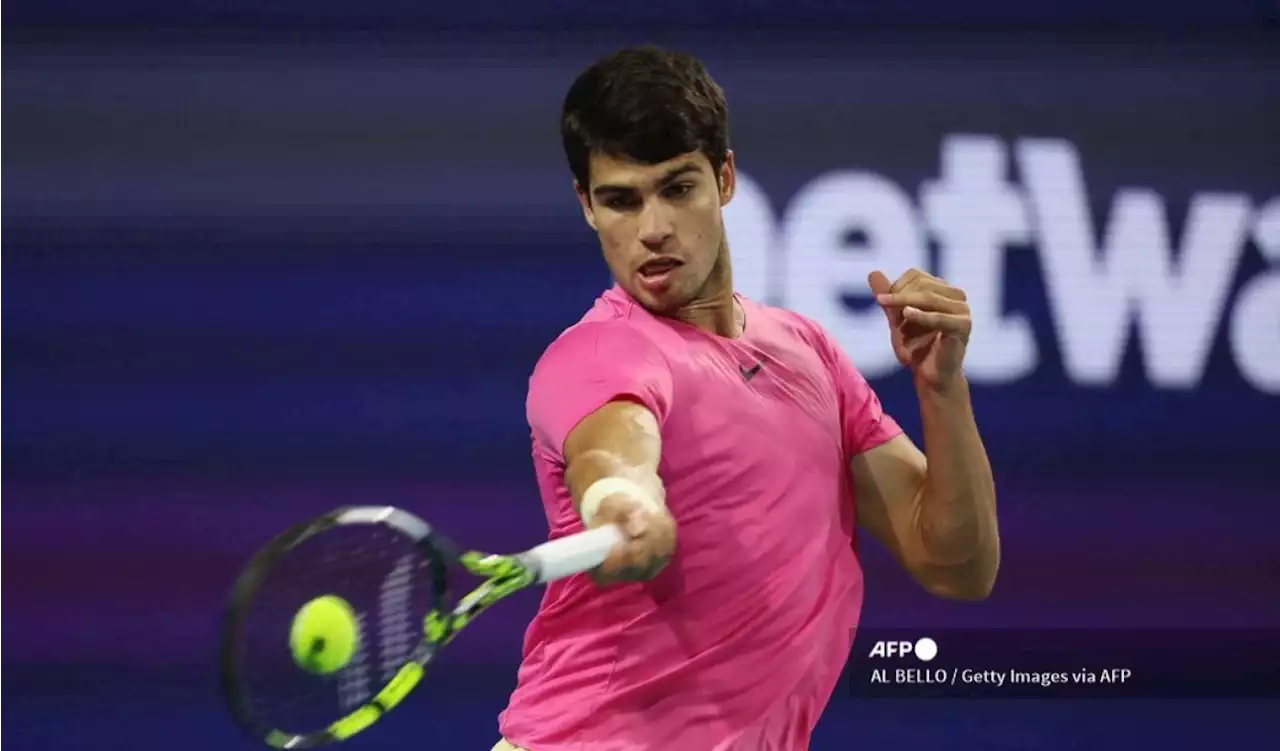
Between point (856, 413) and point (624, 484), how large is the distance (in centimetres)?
73

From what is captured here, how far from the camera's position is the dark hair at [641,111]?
2.27 m

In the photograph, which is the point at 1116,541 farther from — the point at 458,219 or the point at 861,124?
the point at 458,219

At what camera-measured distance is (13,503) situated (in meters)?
4.05

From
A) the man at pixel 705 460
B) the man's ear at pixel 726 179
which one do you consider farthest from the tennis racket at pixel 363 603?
the man's ear at pixel 726 179

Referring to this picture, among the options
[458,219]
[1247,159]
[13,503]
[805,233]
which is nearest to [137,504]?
[13,503]

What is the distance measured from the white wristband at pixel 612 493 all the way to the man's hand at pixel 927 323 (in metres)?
0.62

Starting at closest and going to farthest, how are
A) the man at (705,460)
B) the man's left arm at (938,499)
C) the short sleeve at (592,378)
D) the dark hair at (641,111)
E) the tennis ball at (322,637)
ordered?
the tennis ball at (322,637) < the short sleeve at (592,378) < the man at (705,460) < the dark hair at (641,111) < the man's left arm at (938,499)

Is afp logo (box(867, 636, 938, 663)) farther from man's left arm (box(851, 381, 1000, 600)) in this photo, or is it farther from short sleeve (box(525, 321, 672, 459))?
short sleeve (box(525, 321, 672, 459))

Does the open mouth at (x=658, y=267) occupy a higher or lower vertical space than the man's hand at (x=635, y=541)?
higher

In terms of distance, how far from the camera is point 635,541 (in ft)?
5.67
